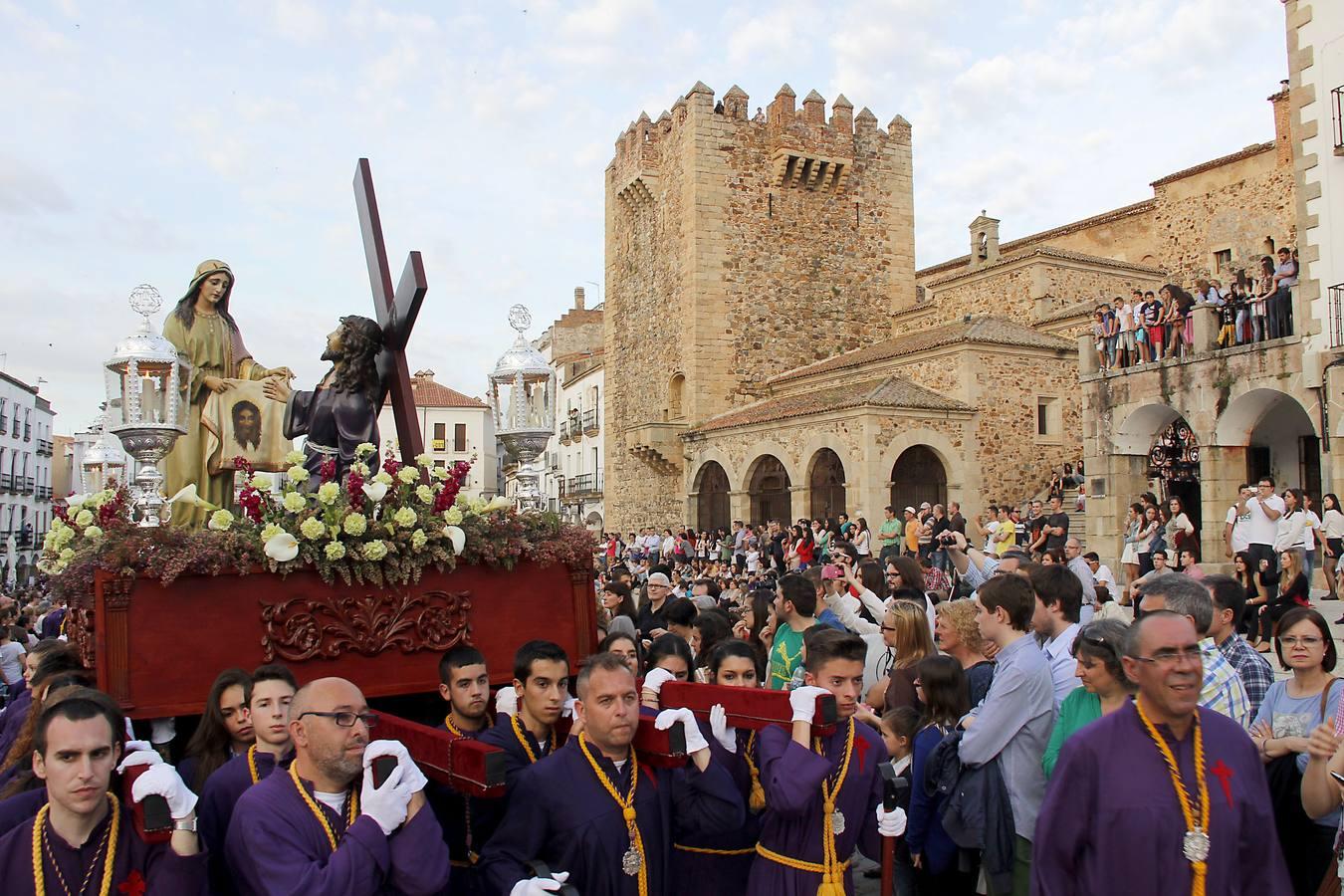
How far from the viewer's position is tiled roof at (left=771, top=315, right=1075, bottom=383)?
23641 millimetres

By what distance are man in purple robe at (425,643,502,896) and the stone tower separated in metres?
25.2

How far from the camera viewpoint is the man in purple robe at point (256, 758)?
3.37 m

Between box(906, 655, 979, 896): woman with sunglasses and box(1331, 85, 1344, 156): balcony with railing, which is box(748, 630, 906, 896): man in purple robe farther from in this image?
box(1331, 85, 1344, 156): balcony with railing

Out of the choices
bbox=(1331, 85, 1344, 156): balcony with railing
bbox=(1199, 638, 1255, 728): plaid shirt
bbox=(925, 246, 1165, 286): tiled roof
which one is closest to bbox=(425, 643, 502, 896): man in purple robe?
bbox=(1199, 638, 1255, 728): plaid shirt

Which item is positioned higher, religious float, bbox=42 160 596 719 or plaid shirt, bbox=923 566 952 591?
religious float, bbox=42 160 596 719

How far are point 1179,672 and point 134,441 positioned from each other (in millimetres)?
4112

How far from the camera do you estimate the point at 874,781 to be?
12.6 ft

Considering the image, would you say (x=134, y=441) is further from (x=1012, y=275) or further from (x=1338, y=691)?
(x=1012, y=275)

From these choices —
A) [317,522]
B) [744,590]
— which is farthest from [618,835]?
[744,590]

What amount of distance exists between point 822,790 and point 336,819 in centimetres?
164

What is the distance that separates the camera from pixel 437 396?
57312 mm

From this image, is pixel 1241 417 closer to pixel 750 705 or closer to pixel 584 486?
pixel 750 705

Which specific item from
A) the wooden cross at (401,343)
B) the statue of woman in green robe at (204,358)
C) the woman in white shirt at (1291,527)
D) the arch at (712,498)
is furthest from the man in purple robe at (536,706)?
the arch at (712,498)

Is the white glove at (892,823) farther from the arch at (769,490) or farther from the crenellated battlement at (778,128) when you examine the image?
the crenellated battlement at (778,128)
